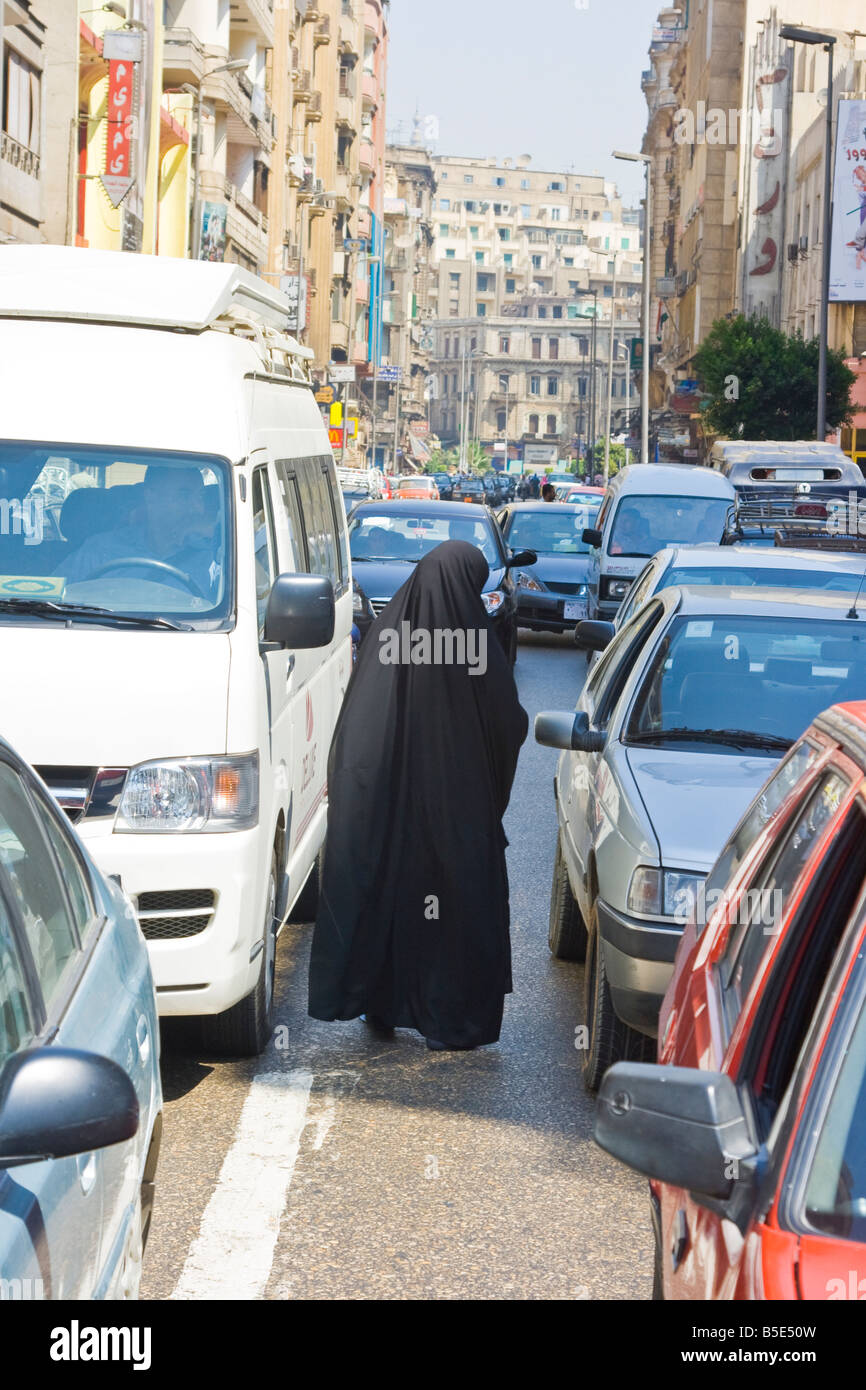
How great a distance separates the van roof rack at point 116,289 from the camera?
21.9ft

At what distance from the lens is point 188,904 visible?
5.74 metres

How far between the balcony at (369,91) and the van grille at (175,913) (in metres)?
95.2

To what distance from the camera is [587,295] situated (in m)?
184

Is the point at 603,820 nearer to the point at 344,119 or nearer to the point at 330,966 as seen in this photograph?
the point at 330,966

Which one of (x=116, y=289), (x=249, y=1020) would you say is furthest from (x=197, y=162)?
(x=249, y=1020)

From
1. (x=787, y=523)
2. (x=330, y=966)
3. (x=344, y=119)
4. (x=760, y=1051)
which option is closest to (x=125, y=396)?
(x=330, y=966)

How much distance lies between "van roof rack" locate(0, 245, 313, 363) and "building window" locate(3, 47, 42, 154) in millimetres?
20681

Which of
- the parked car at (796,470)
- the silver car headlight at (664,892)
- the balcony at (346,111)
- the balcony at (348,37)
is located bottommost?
the silver car headlight at (664,892)

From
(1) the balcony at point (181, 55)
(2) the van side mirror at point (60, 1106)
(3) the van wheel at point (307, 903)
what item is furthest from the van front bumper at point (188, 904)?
(1) the balcony at point (181, 55)

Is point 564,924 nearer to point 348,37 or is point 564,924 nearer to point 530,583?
point 530,583

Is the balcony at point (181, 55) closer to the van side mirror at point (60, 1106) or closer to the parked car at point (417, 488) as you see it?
the parked car at point (417, 488)

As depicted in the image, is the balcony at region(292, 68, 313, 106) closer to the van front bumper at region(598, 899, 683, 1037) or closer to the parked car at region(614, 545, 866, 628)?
the parked car at region(614, 545, 866, 628)

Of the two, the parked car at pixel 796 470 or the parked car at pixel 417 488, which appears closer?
the parked car at pixel 796 470

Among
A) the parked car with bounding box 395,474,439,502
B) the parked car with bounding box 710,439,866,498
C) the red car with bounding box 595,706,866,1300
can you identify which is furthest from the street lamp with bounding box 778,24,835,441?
the red car with bounding box 595,706,866,1300
